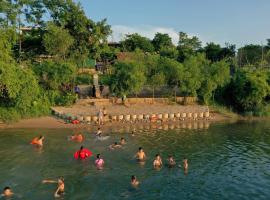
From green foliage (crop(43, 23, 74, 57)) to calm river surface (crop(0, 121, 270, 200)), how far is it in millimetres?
17610

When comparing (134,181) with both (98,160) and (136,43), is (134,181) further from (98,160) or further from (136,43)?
(136,43)

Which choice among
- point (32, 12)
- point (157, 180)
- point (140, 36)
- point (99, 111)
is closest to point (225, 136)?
point (99, 111)

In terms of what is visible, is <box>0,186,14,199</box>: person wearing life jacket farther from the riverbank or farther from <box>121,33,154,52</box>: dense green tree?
<box>121,33,154,52</box>: dense green tree

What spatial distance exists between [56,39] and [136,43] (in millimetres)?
35905

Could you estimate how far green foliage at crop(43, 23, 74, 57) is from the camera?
2207 inches

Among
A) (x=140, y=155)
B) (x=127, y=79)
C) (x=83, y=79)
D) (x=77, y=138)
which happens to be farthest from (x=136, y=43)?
(x=140, y=155)

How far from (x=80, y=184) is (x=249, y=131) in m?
27.7

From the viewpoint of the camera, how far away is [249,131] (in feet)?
155

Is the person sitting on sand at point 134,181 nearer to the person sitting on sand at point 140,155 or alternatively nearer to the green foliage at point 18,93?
the person sitting on sand at point 140,155

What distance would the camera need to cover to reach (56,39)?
56.3 meters

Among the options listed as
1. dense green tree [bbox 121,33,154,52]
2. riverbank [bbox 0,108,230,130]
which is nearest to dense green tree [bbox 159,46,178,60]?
dense green tree [bbox 121,33,154,52]

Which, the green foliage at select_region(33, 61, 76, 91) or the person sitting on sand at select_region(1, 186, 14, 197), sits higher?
the green foliage at select_region(33, 61, 76, 91)

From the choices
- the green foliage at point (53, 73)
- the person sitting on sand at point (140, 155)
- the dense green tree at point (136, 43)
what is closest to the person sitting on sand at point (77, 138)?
the person sitting on sand at point (140, 155)

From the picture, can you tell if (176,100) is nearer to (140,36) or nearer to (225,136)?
(225,136)
